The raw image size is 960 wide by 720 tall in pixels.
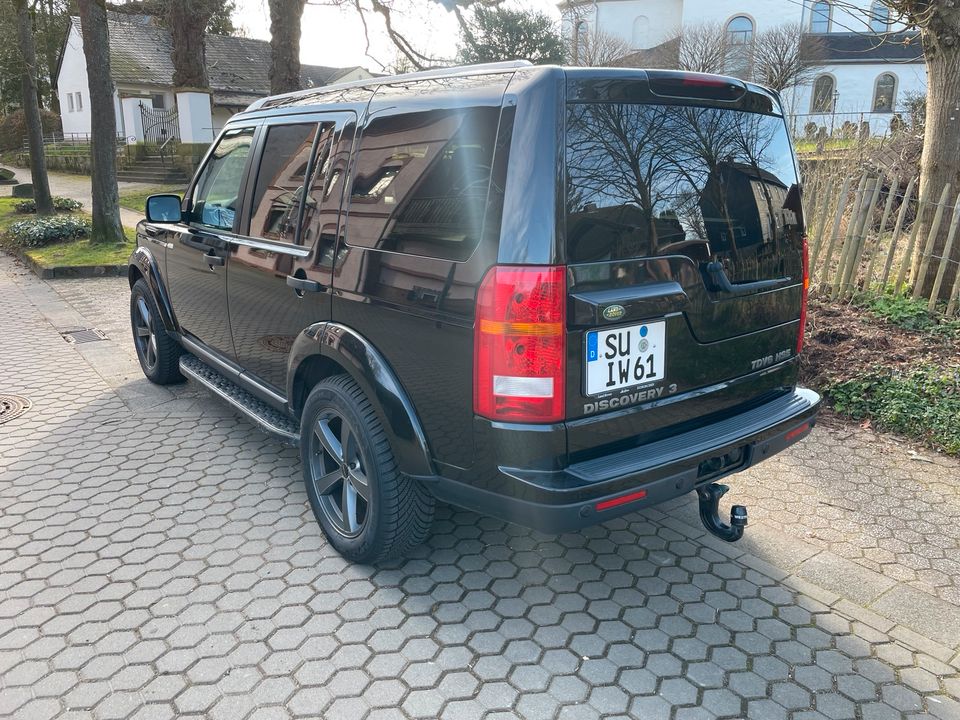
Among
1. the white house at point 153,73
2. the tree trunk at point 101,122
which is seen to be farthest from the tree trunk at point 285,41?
the white house at point 153,73

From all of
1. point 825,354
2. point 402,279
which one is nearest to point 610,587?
point 402,279

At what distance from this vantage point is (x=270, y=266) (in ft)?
12.0

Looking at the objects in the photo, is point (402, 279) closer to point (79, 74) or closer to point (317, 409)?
point (317, 409)

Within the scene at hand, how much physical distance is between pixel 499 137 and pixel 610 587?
194 cm

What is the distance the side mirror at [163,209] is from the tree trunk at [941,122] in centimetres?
566

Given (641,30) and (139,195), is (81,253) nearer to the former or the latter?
(139,195)

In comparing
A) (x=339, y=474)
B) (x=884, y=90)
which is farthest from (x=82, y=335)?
(x=884, y=90)

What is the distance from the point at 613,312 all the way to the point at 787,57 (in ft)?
137

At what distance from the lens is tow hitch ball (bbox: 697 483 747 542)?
3070mm

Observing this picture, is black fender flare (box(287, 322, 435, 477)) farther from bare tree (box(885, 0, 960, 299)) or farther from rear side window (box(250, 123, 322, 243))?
bare tree (box(885, 0, 960, 299))

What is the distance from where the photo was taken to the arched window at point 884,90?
155ft

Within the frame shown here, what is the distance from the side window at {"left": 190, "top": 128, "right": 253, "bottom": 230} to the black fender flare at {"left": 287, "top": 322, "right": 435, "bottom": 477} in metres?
1.47

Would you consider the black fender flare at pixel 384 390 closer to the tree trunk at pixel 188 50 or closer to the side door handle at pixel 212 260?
the side door handle at pixel 212 260

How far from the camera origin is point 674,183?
2.67 m
